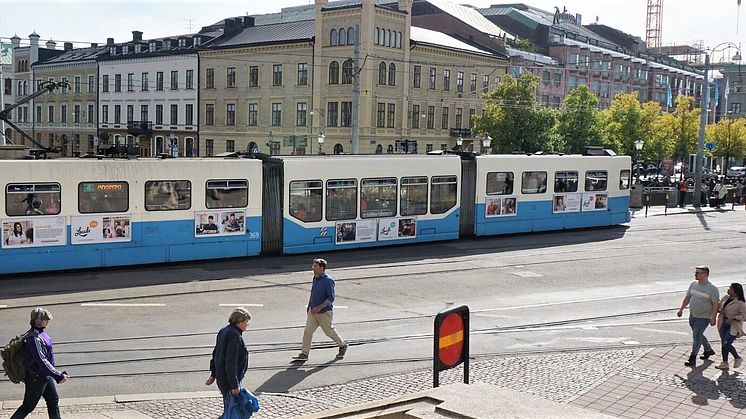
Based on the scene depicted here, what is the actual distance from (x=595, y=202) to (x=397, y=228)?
33.8 ft

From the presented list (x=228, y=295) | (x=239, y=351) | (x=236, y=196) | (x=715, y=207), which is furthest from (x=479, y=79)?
(x=239, y=351)

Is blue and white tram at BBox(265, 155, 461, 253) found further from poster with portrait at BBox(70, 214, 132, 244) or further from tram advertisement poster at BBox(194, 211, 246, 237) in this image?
poster with portrait at BBox(70, 214, 132, 244)

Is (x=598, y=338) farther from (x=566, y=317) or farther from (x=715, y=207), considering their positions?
(x=715, y=207)

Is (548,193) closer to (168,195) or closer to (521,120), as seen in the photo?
(168,195)

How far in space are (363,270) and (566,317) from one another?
649cm

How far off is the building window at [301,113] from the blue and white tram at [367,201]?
114ft

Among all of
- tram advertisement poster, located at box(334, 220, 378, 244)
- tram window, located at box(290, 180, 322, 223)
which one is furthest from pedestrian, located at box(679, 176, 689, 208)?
tram window, located at box(290, 180, 322, 223)

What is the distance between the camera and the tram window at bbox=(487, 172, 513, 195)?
28.3m

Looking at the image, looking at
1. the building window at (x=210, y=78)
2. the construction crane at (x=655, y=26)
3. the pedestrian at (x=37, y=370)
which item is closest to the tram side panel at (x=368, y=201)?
the pedestrian at (x=37, y=370)

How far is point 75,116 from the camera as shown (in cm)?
8081

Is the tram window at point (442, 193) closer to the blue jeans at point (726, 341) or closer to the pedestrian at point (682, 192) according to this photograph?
the blue jeans at point (726, 341)

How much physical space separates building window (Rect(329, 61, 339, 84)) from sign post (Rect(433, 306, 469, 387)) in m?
49.8

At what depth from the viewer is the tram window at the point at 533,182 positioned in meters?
29.5

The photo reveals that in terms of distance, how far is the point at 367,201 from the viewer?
2477 centimetres
